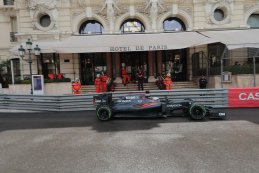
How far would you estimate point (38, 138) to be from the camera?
22.3 feet

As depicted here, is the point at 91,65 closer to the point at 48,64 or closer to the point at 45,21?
the point at 48,64

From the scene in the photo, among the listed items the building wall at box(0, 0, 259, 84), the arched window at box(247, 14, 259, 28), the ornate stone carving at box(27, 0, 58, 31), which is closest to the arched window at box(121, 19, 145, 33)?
the building wall at box(0, 0, 259, 84)

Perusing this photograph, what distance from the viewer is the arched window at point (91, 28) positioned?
2003 centimetres

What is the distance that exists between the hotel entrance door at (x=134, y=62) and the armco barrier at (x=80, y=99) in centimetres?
878

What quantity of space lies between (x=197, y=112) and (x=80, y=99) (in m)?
5.45

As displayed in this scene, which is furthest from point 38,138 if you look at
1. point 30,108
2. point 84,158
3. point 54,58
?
point 54,58

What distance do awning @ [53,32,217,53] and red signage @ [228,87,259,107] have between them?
5.12 m

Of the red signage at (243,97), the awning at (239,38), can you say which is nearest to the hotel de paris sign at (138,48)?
the awning at (239,38)

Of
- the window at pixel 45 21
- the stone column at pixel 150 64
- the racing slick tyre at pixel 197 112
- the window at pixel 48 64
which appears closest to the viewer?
the racing slick tyre at pixel 197 112

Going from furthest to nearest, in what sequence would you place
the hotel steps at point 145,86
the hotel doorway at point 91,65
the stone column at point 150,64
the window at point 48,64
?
the hotel doorway at point 91,65
the stone column at point 150,64
the window at point 48,64
the hotel steps at point 145,86

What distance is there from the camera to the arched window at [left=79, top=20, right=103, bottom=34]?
20031mm

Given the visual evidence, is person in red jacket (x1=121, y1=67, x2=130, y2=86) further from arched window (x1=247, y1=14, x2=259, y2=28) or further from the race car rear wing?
arched window (x1=247, y1=14, x2=259, y2=28)

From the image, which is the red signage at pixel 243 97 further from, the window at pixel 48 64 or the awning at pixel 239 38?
the window at pixel 48 64

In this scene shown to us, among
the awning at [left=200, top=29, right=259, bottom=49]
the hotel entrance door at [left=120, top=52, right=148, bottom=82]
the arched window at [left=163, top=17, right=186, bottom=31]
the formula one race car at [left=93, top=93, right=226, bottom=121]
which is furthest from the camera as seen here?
the arched window at [left=163, top=17, right=186, bottom=31]
